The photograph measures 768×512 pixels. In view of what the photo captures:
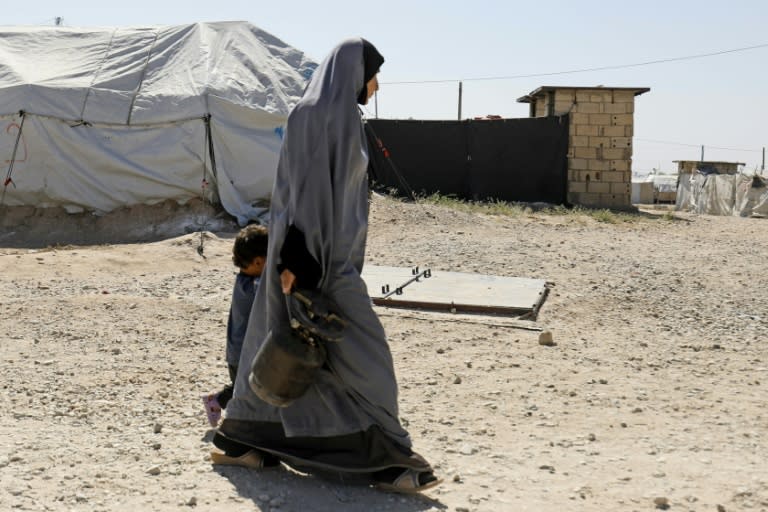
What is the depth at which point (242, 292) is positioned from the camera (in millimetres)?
3660

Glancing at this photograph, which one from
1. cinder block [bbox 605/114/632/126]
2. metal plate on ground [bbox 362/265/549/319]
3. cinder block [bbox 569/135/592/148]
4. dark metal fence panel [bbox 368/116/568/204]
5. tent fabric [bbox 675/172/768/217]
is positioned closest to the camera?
metal plate on ground [bbox 362/265/549/319]

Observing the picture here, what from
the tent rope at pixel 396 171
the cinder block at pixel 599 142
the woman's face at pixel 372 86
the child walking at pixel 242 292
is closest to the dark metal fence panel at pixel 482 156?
the tent rope at pixel 396 171

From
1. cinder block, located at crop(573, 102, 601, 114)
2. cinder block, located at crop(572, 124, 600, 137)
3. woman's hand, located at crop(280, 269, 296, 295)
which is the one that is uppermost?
cinder block, located at crop(573, 102, 601, 114)

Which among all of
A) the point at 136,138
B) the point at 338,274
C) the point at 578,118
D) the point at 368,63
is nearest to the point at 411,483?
the point at 338,274

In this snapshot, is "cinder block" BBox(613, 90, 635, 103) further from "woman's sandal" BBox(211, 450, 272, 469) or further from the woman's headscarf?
"woman's sandal" BBox(211, 450, 272, 469)

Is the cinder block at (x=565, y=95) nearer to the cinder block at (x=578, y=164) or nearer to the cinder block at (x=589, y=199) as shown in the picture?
the cinder block at (x=578, y=164)

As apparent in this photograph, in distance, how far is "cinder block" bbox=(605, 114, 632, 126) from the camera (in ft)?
56.3

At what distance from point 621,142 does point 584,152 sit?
2.45 feet

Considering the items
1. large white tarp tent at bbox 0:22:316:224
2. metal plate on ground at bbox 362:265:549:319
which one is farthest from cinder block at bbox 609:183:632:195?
metal plate on ground at bbox 362:265:549:319

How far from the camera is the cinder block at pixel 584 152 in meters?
17.1

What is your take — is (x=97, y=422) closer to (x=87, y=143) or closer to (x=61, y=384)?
(x=61, y=384)

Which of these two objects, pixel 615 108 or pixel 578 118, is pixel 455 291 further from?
pixel 615 108

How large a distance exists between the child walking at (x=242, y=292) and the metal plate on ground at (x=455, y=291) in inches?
115

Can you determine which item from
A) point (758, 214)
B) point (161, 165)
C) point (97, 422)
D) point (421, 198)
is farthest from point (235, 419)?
point (758, 214)
